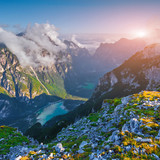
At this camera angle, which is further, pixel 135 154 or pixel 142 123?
pixel 142 123

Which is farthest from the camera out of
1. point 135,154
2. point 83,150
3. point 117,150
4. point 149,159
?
point 83,150

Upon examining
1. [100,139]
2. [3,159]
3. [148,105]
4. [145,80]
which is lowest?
[145,80]

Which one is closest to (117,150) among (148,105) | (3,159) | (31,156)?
(31,156)

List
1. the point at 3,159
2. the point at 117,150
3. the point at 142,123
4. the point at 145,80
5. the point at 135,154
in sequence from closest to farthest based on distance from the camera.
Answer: the point at 135,154, the point at 117,150, the point at 142,123, the point at 3,159, the point at 145,80

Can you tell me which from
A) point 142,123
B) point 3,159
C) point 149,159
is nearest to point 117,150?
point 149,159

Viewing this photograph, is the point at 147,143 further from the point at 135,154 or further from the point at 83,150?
the point at 83,150

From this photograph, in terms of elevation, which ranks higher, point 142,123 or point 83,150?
point 142,123

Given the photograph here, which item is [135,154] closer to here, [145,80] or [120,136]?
[120,136]

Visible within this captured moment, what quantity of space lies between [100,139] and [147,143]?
10060 mm

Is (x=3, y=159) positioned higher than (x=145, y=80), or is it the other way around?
(x=3, y=159)

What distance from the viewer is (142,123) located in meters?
25.1

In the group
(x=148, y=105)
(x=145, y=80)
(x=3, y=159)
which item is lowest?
(x=145, y=80)

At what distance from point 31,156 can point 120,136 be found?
16.5m

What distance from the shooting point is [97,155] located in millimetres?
19250
